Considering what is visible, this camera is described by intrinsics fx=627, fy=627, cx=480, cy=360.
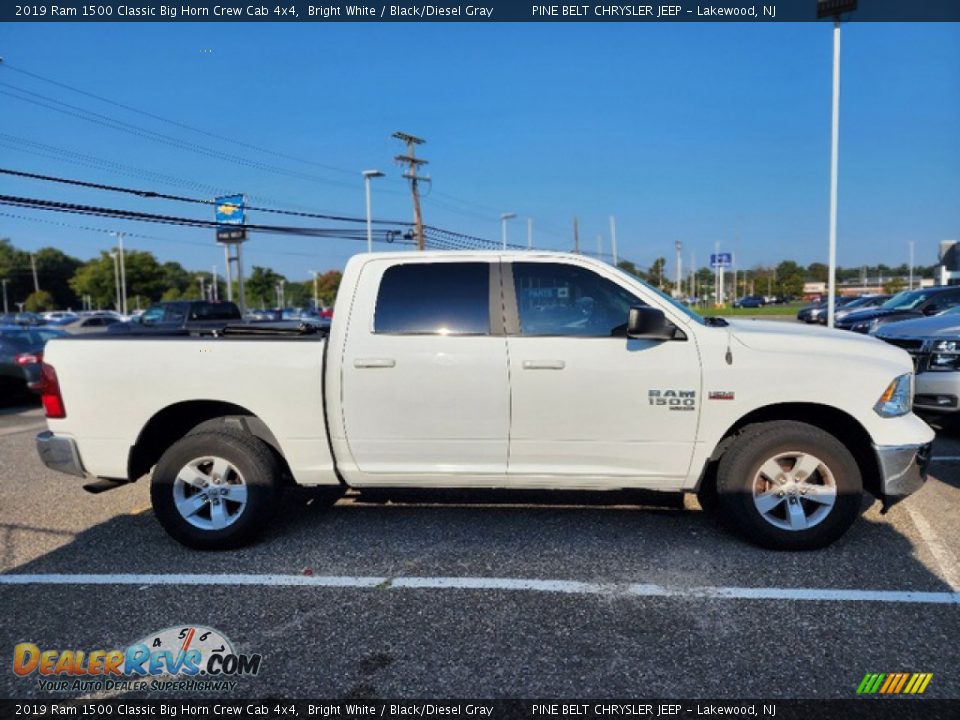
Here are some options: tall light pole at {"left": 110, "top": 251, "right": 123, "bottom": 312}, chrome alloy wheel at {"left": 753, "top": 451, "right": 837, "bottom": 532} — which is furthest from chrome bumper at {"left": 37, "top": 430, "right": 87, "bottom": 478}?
tall light pole at {"left": 110, "top": 251, "right": 123, "bottom": 312}

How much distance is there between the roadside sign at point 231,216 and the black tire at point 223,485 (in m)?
30.6

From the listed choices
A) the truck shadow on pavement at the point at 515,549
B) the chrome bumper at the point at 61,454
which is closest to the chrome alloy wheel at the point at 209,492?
the truck shadow on pavement at the point at 515,549

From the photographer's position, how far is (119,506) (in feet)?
17.3

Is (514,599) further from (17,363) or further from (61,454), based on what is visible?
(17,363)

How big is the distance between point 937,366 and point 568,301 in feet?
15.9

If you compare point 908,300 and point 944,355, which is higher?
point 908,300

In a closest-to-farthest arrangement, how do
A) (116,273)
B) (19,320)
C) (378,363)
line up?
(378,363) → (19,320) → (116,273)

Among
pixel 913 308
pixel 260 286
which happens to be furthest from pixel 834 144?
pixel 260 286

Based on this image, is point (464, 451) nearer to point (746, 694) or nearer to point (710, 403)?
point (710, 403)

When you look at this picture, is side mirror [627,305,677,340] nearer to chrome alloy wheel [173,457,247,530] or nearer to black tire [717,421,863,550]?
black tire [717,421,863,550]

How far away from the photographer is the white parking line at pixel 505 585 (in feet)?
11.3

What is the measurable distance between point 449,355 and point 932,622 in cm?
295

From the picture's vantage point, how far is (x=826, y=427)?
420 cm

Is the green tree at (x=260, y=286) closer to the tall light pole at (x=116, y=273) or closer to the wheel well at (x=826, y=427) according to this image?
the tall light pole at (x=116, y=273)
